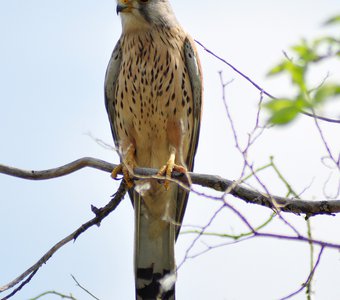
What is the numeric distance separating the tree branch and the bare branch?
0.21 meters

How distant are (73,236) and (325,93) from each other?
93.8 inches

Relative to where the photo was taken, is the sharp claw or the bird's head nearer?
the sharp claw

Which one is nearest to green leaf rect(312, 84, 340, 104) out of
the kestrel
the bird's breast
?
the kestrel

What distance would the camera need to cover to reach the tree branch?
3.14m

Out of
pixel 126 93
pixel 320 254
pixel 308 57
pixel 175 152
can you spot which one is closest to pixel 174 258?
pixel 175 152

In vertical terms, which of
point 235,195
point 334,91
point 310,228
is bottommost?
point 334,91

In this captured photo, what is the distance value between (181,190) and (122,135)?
26.1 inches

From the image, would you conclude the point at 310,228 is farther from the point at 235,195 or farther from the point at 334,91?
the point at 334,91

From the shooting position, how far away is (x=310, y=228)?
314cm

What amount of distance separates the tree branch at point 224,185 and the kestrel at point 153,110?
884 mm

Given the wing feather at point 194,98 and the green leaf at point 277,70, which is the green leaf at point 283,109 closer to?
the green leaf at point 277,70

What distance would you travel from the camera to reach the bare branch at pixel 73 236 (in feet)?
10.7

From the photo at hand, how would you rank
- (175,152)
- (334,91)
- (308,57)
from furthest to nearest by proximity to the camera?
(175,152)
(308,57)
(334,91)

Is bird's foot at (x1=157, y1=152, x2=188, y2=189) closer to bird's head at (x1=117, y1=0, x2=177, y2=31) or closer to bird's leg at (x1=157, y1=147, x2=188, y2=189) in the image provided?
bird's leg at (x1=157, y1=147, x2=188, y2=189)
